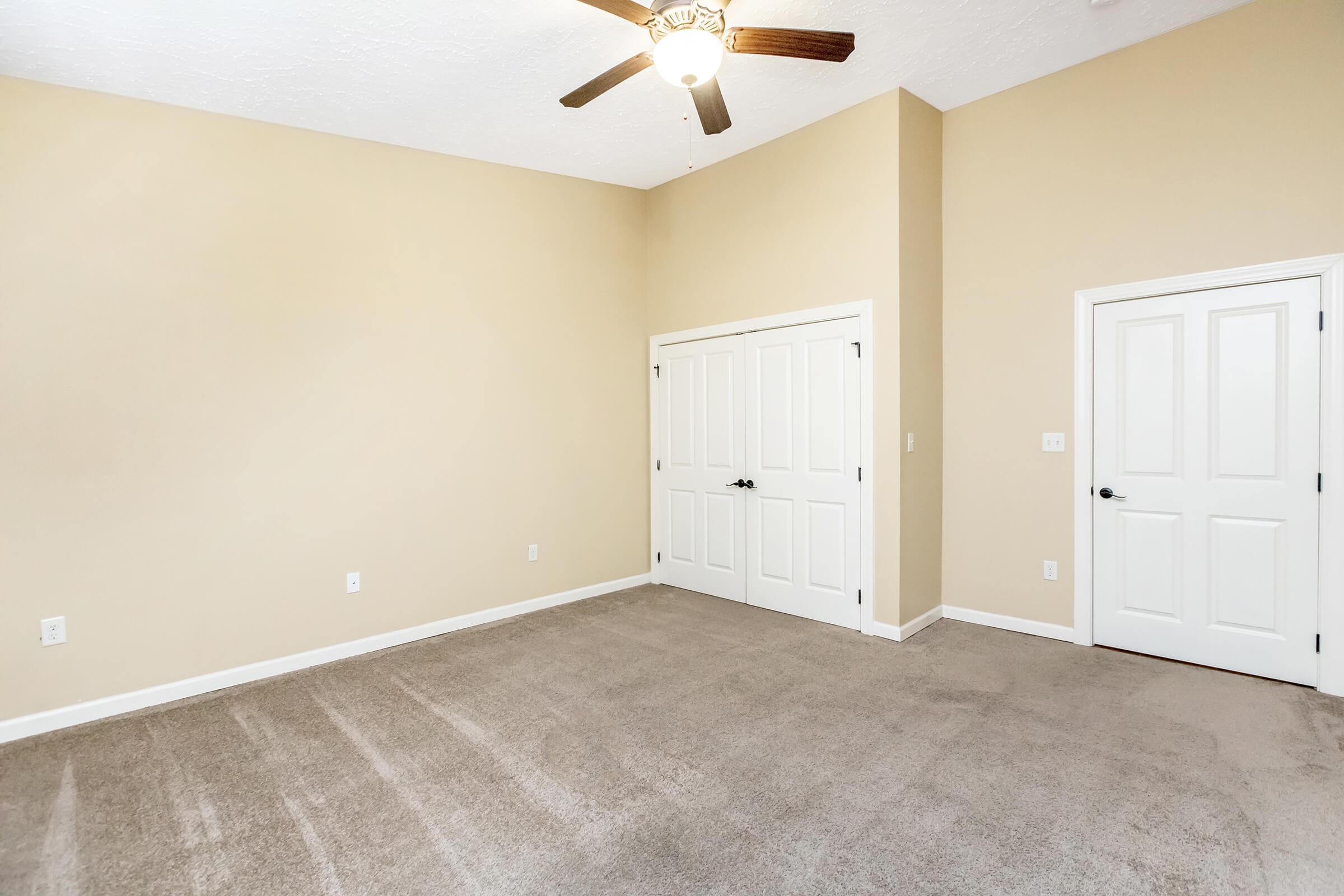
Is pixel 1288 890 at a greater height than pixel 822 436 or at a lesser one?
lesser

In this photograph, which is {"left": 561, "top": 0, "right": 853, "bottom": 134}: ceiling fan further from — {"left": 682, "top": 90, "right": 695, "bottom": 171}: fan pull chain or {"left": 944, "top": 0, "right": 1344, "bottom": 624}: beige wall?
{"left": 944, "top": 0, "right": 1344, "bottom": 624}: beige wall

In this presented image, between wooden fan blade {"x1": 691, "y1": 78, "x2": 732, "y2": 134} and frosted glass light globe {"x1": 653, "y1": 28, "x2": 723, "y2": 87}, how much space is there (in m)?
0.16

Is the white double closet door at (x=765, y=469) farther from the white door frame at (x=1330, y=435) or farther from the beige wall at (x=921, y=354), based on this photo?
the white door frame at (x=1330, y=435)

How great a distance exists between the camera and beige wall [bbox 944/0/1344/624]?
10.2 feet

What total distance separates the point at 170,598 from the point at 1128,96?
5785 millimetres

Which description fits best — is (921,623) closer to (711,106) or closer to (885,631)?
(885,631)

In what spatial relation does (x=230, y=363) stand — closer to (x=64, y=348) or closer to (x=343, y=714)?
(x=64, y=348)

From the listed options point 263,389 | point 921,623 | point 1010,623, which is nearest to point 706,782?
point 921,623

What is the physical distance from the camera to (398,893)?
1.90 metres

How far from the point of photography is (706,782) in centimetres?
246

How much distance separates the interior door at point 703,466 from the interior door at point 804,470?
0.12 metres

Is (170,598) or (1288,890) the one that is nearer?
(1288,890)

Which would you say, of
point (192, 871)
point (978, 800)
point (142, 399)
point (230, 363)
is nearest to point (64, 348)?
point (142, 399)

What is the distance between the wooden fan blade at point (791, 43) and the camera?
2.50m
